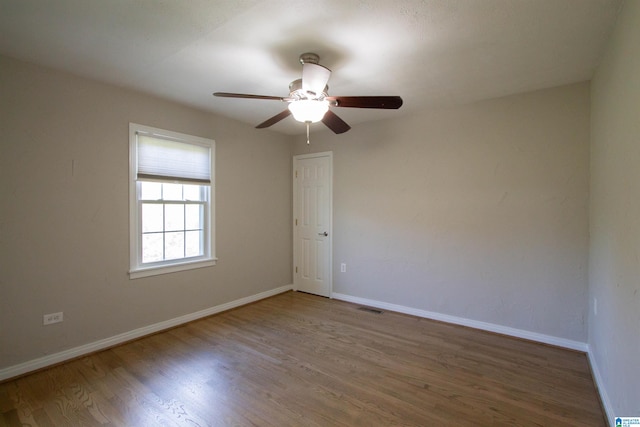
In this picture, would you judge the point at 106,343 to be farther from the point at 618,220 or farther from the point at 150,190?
the point at 618,220

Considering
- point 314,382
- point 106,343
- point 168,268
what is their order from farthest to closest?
point 168,268
point 106,343
point 314,382

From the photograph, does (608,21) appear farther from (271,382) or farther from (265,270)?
(265,270)

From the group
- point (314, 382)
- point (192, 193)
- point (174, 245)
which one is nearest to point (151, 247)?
point (174, 245)

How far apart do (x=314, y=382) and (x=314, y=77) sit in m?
2.22

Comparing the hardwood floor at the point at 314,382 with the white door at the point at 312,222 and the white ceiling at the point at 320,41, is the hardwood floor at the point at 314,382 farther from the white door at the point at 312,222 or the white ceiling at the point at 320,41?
the white ceiling at the point at 320,41

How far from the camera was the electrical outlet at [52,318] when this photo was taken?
244cm

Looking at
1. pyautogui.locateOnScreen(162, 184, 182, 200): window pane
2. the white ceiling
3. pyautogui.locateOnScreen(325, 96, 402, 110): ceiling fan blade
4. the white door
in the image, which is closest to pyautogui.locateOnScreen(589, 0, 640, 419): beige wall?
the white ceiling

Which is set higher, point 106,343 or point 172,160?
point 172,160

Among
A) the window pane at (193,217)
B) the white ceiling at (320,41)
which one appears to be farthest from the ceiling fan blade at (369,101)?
the window pane at (193,217)

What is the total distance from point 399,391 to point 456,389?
0.43 metres

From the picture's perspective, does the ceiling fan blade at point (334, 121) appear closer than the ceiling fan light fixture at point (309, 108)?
No

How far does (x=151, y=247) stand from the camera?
10.3 feet

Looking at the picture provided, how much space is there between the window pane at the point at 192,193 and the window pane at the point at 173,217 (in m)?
0.15

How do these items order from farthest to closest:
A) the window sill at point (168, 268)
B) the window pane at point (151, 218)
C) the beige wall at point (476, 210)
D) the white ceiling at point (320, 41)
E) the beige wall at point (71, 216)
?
the window pane at point (151, 218)
the window sill at point (168, 268)
the beige wall at point (476, 210)
the beige wall at point (71, 216)
the white ceiling at point (320, 41)
